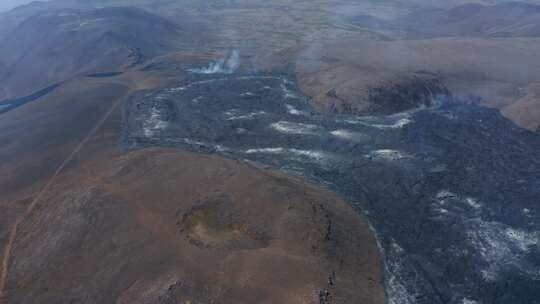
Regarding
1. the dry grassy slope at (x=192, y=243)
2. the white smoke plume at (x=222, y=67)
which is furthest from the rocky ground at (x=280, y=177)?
the white smoke plume at (x=222, y=67)

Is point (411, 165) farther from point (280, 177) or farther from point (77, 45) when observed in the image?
point (77, 45)

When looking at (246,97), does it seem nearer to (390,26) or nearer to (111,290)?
(111,290)

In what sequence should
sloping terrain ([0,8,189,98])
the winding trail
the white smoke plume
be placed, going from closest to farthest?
the winding trail < the white smoke plume < sloping terrain ([0,8,189,98])

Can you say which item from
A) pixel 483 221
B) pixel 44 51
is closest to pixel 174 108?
pixel 483 221

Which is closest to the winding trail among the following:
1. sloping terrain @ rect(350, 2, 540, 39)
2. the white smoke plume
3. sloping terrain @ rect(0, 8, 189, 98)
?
the white smoke plume

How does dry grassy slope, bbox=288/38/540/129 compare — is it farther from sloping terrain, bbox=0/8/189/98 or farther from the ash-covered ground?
sloping terrain, bbox=0/8/189/98

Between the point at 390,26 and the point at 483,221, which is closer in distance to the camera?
the point at 483,221

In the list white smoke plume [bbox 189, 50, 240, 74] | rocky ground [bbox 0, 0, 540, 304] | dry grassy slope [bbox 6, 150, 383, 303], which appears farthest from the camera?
white smoke plume [bbox 189, 50, 240, 74]

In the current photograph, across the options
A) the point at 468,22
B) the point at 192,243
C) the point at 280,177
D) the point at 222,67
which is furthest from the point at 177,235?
the point at 468,22

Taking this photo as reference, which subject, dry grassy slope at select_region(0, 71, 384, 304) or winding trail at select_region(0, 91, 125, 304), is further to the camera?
winding trail at select_region(0, 91, 125, 304)
